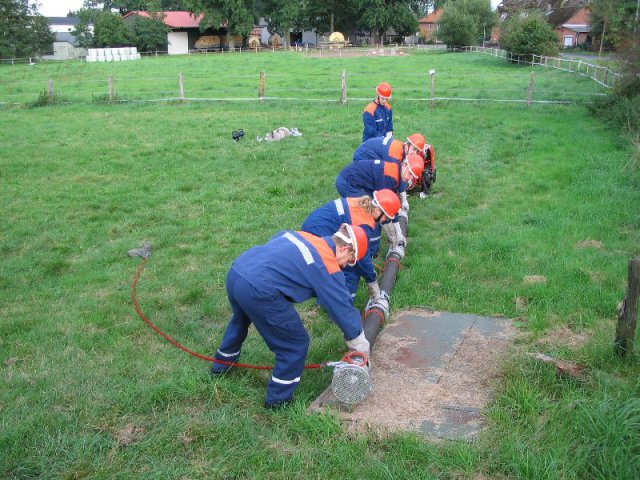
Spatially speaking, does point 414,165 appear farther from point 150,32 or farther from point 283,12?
point 283,12

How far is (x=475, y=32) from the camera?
2164 inches

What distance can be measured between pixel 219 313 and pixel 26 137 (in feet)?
39.6

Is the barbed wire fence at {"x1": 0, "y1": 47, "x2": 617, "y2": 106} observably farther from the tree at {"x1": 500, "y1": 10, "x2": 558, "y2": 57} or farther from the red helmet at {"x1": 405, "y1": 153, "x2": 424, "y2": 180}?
the red helmet at {"x1": 405, "y1": 153, "x2": 424, "y2": 180}

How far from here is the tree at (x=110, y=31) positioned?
62938 millimetres

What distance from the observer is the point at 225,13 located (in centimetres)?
6238

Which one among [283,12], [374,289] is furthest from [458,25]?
[374,289]

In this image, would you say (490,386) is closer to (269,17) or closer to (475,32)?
(475,32)

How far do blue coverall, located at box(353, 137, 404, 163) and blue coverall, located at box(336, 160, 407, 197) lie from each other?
0.43 m

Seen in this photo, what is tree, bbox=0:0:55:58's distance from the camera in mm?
54766

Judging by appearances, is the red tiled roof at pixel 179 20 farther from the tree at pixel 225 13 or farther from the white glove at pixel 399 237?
the white glove at pixel 399 237

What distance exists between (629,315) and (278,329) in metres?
2.59

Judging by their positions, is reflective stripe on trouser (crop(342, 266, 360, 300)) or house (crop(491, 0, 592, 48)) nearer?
reflective stripe on trouser (crop(342, 266, 360, 300))

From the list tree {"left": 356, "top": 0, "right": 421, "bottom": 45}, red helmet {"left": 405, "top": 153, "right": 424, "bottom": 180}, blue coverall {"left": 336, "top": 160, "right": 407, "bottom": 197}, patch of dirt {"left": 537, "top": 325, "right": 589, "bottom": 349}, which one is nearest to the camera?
patch of dirt {"left": 537, "top": 325, "right": 589, "bottom": 349}

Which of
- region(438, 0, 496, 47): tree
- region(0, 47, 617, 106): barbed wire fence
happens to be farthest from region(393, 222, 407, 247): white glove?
region(438, 0, 496, 47): tree
